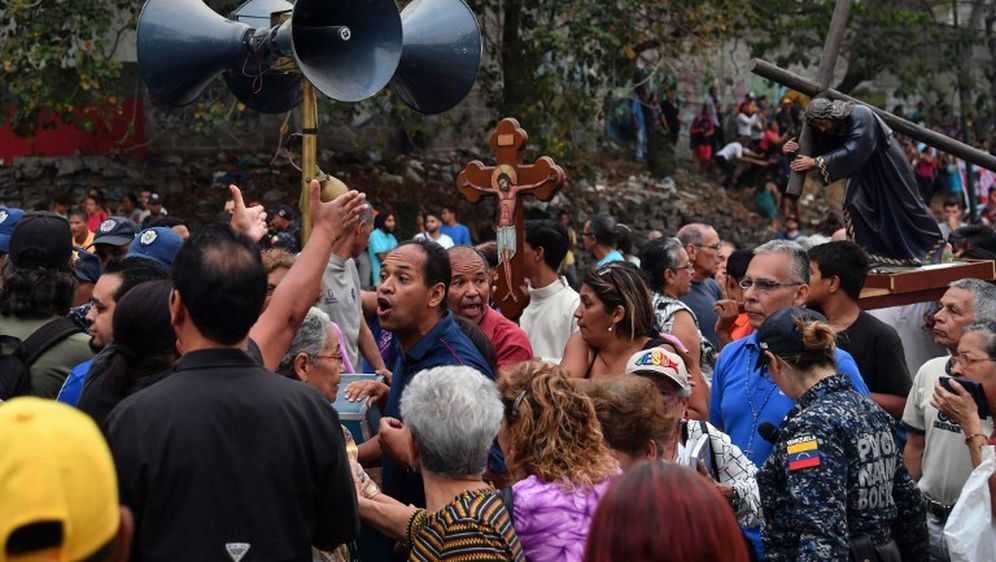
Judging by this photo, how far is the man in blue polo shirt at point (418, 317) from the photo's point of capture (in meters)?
5.17

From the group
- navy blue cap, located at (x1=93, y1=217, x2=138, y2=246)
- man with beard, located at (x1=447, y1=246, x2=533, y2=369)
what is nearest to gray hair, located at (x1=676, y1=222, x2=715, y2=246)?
man with beard, located at (x1=447, y1=246, x2=533, y2=369)

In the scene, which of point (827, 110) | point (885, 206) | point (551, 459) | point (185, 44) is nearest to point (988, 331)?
point (551, 459)

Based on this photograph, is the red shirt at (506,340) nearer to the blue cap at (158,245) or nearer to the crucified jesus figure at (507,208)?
the crucified jesus figure at (507,208)

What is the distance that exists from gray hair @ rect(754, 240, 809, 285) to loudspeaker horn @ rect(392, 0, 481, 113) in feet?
5.36

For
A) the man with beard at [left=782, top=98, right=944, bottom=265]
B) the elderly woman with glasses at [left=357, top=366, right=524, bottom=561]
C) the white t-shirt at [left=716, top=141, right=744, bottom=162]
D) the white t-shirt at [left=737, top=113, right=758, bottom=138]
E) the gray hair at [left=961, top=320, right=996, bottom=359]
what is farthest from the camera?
the white t-shirt at [left=737, top=113, right=758, bottom=138]

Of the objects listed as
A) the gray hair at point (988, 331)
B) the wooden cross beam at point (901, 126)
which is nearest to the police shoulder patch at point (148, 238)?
the gray hair at point (988, 331)

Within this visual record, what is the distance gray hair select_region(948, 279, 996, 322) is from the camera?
20.5 feet

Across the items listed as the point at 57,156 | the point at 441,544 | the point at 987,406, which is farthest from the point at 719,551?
the point at 57,156

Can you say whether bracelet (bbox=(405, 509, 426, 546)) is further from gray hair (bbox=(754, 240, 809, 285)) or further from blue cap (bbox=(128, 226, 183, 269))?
gray hair (bbox=(754, 240, 809, 285))

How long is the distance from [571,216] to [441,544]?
1906cm

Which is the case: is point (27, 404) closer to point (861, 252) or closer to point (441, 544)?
point (441, 544)

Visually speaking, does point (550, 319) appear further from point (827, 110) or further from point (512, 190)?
point (827, 110)

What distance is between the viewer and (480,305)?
259 inches

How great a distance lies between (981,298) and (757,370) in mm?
1462
